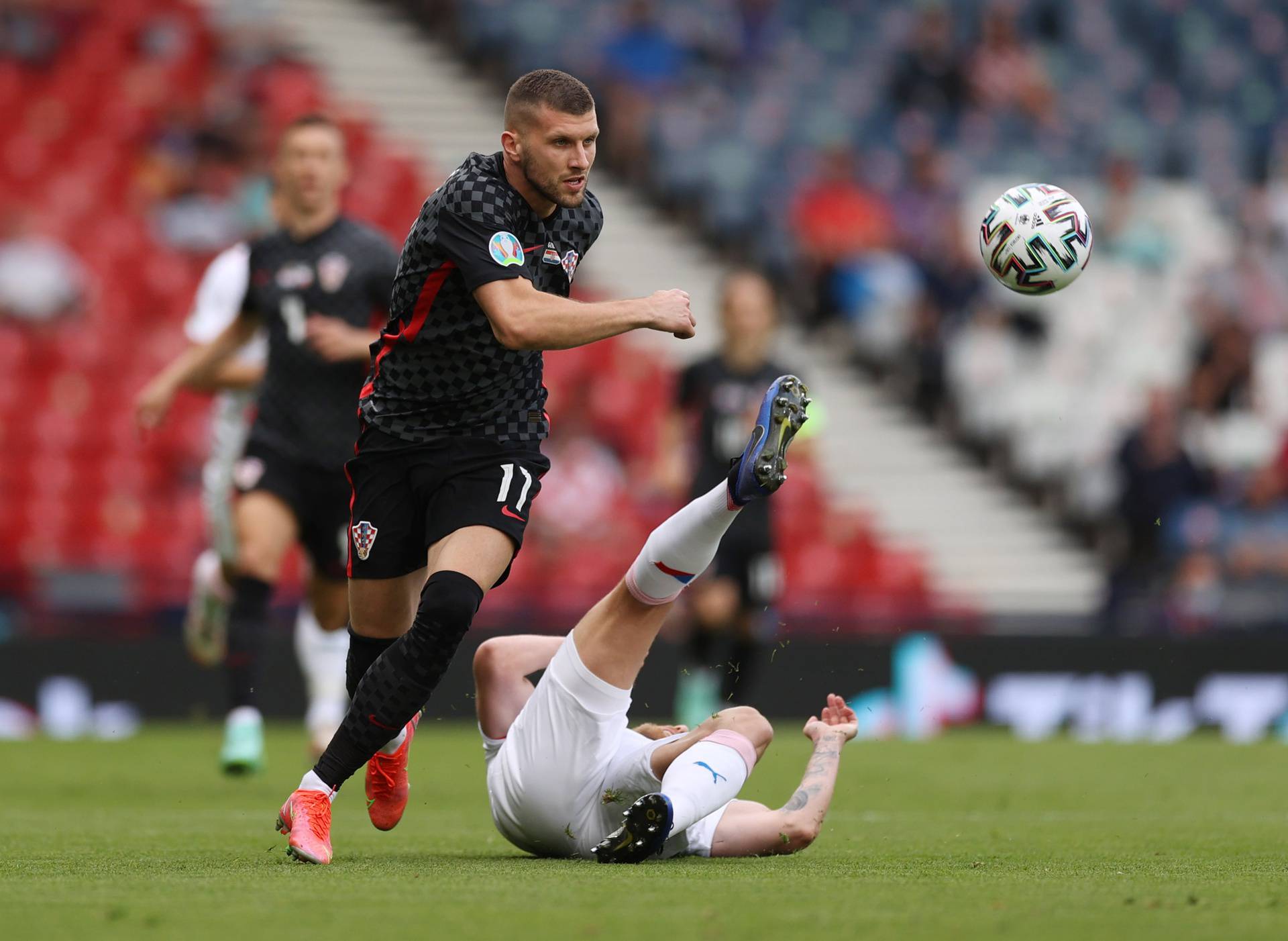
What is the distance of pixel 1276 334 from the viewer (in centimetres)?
1675

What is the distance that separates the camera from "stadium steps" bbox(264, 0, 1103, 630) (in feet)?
51.2

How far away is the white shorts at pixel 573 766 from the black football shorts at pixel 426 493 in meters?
0.48

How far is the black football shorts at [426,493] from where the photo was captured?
5.77 metres

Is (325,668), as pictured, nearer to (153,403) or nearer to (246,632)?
(246,632)

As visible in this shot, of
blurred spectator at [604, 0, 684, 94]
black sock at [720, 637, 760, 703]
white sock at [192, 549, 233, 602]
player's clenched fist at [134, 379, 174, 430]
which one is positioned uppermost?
blurred spectator at [604, 0, 684, 94]

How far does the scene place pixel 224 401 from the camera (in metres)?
9.59

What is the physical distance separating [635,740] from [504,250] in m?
1.49

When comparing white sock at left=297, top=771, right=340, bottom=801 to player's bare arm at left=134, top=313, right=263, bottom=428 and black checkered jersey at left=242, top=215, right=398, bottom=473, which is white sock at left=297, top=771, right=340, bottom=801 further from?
player's bare arm at left=134, top=313, right=263, bottom=428

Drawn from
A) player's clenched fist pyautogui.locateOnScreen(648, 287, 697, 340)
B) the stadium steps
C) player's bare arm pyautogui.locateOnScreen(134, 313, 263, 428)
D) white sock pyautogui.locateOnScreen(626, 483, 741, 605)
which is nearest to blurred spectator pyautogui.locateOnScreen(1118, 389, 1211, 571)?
the stadium steps

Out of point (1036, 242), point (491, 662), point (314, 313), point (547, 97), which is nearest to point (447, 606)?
point (491, 662)

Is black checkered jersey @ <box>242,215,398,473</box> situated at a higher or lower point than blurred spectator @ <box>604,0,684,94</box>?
lower

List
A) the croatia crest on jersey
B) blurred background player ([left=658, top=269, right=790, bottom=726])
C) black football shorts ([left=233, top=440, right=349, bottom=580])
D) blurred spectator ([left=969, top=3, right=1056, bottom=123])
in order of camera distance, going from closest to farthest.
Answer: the croatia crest on jersey < black football shorts ([left=233, top=440, right=349, bottom=580]) < blurred background player ([left=658, top=269, right=790, bottom=726]) < blurred spectator ([left=969, top=3, right=1056, bottom=123])

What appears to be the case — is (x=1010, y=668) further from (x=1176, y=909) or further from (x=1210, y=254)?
(x=1176, y=909)

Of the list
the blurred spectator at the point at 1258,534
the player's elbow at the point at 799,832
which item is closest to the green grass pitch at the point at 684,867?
the player's elbow at the point at 799,832
